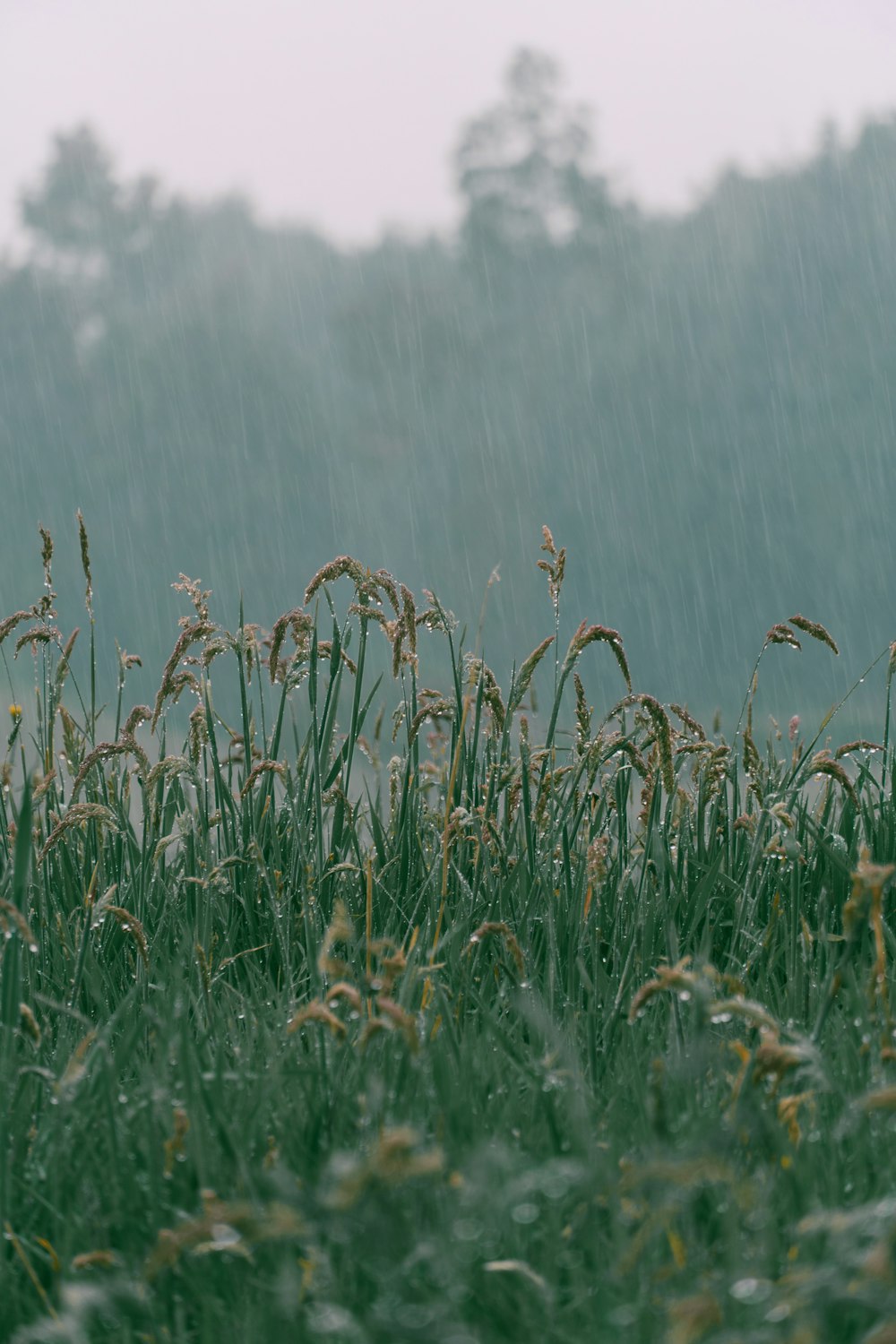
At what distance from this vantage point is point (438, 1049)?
1660 millimetres

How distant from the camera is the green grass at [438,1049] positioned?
120 cm

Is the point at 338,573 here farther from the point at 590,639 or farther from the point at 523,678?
the point at 590,639

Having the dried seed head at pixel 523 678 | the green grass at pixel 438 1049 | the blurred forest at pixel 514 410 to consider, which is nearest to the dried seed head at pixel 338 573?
the green grass at pixel 438 1049

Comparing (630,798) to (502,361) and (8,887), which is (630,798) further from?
(502,361)

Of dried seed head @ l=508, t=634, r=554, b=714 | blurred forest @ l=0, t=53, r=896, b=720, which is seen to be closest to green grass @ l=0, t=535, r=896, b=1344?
dried seed head @ l=508, t=634, r=554, b=714

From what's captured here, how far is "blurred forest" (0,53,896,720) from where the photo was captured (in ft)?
111

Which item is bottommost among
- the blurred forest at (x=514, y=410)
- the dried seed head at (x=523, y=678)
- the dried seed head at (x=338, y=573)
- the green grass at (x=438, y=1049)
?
the green grass at (x=438, y=1049)

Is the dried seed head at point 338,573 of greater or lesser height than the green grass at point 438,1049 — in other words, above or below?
above

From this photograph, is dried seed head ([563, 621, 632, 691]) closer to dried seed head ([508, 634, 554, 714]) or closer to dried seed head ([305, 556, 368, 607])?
dried seed head ([508, 634, 554, 714])

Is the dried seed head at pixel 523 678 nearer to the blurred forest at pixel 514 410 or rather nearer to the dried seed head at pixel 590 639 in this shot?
the dried seed head at pixel 590 639

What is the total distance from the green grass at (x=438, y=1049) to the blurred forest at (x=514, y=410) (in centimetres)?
3085

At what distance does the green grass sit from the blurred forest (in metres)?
30.9

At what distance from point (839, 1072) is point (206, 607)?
1.80 m

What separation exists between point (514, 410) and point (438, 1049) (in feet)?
117
